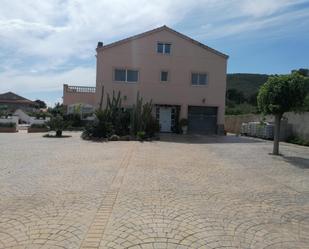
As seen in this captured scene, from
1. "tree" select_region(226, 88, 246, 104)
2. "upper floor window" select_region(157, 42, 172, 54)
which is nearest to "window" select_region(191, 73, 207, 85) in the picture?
"upper floor window" select_region(157, 42, 172, 54)

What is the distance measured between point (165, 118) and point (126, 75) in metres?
4.69

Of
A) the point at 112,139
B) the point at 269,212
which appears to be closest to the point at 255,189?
the point at 269,212

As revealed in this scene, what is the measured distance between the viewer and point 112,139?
912 inches

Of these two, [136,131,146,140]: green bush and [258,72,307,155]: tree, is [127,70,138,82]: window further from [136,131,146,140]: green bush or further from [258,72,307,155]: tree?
[258,72,307,155]: tree

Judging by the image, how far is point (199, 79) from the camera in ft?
107

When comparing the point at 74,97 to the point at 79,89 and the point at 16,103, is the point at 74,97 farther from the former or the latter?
the point at 16,103

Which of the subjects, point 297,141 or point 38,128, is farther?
point 38,128

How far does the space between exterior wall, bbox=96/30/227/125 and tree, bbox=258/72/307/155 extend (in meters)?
16.4

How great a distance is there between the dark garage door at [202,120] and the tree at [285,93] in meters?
16.8

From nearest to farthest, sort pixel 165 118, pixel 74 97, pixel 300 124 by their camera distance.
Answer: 1. pixel 300 124
2. pixel 165 118
3. pixel 74 97

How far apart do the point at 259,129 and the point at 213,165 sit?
61.7 ft

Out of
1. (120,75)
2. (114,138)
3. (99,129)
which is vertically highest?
(120,75)

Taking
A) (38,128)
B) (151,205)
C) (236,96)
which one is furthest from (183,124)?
(236,96)

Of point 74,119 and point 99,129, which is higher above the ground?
point 74,119
